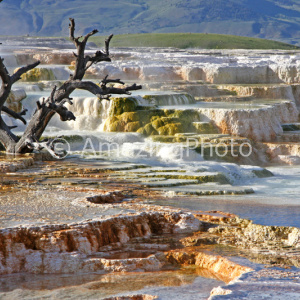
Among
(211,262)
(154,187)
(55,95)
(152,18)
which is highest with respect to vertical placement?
(152,18)

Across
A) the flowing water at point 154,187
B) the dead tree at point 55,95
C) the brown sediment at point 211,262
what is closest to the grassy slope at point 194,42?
the flowing water at point 154,187

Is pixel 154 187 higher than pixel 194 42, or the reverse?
pixel 194 42

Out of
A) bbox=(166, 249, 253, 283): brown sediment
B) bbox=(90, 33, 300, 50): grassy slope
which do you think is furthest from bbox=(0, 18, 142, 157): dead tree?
bbox=(90, 33, 300, 50): grassy slope

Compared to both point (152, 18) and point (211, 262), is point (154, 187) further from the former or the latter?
point (152, 18)

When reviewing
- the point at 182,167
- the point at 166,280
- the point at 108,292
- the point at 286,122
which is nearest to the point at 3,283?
the point at 108,292

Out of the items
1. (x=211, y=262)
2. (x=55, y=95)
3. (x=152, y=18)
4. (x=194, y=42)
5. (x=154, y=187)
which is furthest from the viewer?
(x=152, y=18)

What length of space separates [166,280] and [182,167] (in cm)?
505

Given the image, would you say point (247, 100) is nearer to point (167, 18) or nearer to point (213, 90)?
point (213, 90)

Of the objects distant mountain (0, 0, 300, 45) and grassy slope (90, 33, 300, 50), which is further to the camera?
distant mountain (0, 0, 300, 45)

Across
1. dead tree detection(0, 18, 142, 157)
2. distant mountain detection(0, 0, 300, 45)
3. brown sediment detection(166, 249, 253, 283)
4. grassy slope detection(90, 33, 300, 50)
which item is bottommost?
brown sediment detection(166, 249, 253, 283)

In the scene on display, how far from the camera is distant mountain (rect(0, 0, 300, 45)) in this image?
15238cm

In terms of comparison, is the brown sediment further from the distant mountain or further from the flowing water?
the distant mountain

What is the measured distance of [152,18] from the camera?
158m

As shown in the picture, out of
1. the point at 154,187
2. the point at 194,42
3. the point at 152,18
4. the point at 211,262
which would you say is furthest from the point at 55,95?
the point at 152,18
